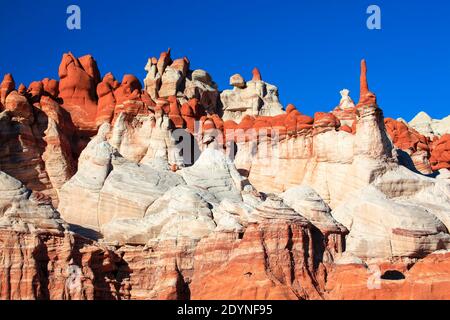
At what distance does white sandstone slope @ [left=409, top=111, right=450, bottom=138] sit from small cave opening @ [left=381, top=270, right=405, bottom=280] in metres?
47.1

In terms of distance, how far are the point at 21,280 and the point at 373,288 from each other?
11761mm

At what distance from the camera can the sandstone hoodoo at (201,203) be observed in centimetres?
3325

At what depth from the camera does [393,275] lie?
1423 inches

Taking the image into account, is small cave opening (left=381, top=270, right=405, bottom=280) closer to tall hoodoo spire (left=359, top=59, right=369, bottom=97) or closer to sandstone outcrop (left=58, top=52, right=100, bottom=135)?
tall hoodoo spire (left=359, top=59, right=369, bottom=97)

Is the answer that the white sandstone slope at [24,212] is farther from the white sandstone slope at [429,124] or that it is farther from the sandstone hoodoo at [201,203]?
the white sandstone slope at [429,124]

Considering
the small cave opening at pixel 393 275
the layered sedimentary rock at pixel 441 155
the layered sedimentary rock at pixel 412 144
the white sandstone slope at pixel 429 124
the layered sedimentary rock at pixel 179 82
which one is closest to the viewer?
the small cave opening at pixel 393 275

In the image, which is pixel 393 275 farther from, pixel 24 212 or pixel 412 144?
pixel 412 144

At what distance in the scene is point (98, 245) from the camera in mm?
35281

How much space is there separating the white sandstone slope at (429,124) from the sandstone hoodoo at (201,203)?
89.4ft

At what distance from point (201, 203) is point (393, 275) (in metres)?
7.84

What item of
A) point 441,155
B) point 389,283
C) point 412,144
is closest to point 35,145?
point 389,283

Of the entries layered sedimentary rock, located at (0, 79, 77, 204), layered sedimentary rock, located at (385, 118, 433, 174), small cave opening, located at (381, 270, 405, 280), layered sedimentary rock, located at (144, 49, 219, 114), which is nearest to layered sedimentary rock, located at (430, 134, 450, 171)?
layered sedimentary rock, located at (385, 118, 433, 174)

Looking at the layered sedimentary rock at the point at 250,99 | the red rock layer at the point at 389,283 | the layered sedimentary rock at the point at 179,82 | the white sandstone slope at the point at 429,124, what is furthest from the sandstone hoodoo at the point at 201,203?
the white sandstone slope at the point at 429,124
